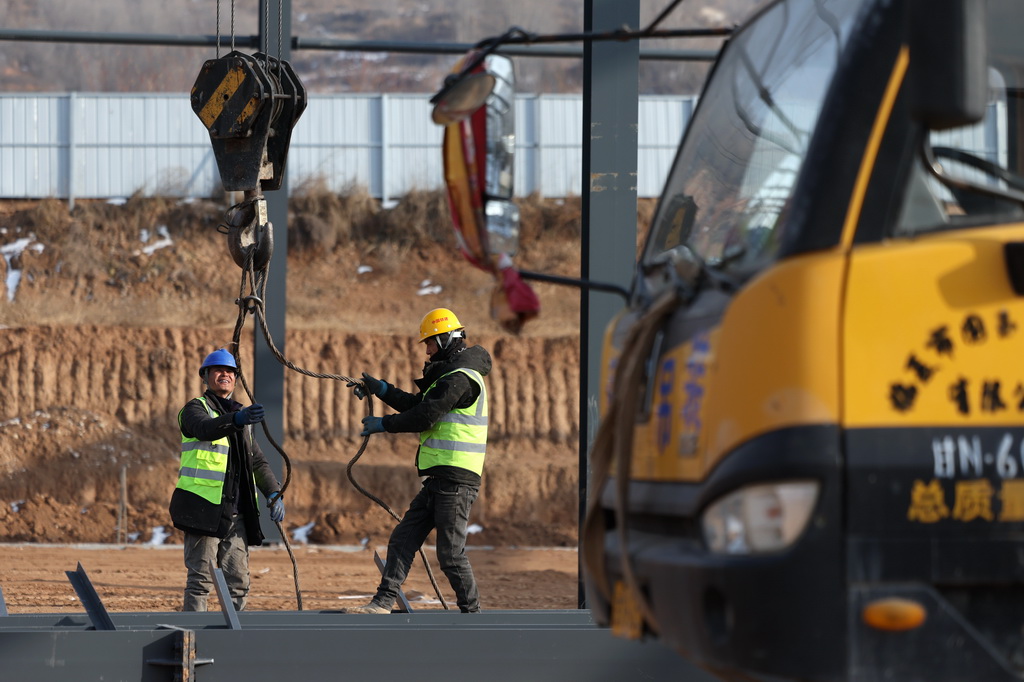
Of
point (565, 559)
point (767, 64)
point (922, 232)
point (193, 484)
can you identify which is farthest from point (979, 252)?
point (565, 559)

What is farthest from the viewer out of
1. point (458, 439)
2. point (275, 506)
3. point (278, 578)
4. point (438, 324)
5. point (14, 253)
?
point (14, 253)

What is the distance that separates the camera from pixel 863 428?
2949 millimetres

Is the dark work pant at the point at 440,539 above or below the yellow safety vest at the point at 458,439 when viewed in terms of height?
below

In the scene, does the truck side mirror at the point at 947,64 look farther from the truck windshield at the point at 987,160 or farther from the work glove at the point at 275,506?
the work glove at the point at 275,506

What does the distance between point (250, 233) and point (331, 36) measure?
59.1m

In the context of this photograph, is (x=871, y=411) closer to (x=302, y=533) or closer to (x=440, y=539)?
(x=440, y=539)

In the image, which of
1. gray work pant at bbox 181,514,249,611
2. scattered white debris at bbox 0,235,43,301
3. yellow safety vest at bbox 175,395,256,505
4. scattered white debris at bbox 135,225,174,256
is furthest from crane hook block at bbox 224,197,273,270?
scattered white debris at bbox 135,225,174,256

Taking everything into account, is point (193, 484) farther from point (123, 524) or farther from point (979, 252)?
point (123, 524)

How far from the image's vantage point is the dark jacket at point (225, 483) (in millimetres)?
7684

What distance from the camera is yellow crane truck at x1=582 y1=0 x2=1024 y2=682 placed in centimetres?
293

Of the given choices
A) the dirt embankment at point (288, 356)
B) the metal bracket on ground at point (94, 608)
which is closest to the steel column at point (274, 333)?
the dirt embankment at point (288, 356)

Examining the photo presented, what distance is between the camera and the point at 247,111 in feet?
21.7

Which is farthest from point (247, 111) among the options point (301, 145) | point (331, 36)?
point (331, 36)

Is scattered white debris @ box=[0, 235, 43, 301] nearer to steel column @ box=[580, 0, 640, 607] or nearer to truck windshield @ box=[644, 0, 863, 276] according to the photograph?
steel column @ box=[580, 0, 640, 607]
